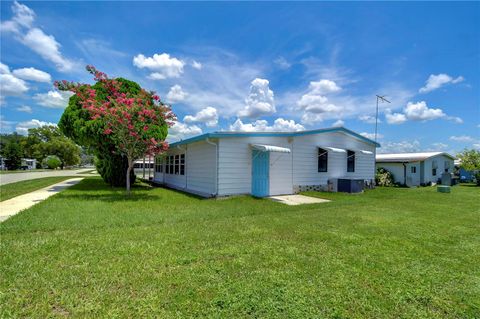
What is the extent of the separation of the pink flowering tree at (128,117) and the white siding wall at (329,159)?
6.63 m

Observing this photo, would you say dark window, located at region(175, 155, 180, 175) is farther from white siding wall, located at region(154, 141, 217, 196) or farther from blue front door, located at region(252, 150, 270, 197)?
blue front door, located at region(252, 150, 270, 197)

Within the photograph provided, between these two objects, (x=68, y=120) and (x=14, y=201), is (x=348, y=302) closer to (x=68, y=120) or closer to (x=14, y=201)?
(x=14, y=201)

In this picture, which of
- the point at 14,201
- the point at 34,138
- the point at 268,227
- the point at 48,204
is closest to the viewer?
the point at 268,227

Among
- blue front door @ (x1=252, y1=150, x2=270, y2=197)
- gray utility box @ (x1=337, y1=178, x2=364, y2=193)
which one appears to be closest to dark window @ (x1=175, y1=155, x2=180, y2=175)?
blue front door @ (x1=252, y1=150, x2=270, y2=197)

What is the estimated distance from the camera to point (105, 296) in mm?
2791

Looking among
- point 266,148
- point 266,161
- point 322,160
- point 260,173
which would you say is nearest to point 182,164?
point 260,173

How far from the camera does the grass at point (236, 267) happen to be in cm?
266

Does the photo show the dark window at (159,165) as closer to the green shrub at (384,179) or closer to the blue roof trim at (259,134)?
the blue roof trim at (259,134)

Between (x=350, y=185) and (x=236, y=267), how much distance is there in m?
11.3

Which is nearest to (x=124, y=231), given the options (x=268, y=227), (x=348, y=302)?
(x=268, y=227)

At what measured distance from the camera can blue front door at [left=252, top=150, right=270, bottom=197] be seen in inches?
441

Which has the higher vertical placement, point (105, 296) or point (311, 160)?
point (311, 160)

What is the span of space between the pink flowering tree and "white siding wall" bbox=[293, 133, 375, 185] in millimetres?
6630

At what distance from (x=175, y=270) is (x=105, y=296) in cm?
91
